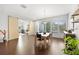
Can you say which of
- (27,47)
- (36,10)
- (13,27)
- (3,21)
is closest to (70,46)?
(27,47)

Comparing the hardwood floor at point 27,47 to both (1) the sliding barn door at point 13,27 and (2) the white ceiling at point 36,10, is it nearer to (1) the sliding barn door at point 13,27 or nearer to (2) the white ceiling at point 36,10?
(1) the sliding barn door at point 13,27

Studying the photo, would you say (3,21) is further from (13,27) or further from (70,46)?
(70,46)

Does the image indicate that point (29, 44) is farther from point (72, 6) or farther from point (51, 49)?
point (72, 6)

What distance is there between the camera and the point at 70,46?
10.6 feet

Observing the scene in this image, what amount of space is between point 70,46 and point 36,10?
114cm

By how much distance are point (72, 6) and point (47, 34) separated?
2.80ft

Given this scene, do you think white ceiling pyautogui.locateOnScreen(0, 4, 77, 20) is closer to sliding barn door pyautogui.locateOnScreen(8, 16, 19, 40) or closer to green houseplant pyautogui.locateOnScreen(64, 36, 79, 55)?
sliding barn door pyautogui.locateOnScreen(8, 16, 19, 40)

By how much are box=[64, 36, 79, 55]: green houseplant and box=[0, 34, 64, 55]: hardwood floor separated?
0.10 m

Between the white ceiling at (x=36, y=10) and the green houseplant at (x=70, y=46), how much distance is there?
62cm

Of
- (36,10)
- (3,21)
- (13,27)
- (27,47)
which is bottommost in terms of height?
(27,47)

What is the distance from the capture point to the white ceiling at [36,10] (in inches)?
126

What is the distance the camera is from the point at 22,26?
11.1 ft

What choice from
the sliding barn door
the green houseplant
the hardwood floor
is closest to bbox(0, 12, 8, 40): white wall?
the sliding barn door
